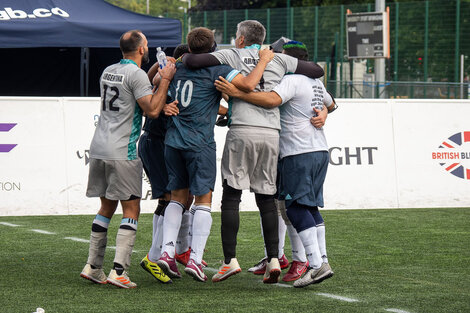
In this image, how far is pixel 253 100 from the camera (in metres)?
6.41

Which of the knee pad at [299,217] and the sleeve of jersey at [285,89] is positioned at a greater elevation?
the sleeve of jersey at [285,89]

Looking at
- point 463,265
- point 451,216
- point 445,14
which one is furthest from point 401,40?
point 463,265

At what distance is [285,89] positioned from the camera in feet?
21.3

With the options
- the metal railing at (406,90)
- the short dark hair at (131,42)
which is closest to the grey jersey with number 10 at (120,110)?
the short dark hair at (131,42)

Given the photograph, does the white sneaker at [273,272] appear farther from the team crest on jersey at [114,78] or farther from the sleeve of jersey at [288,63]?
the team crest on jersey at [114,78]

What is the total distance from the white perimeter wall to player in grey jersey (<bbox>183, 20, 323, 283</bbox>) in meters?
5.44

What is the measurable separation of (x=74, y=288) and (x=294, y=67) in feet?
7.61

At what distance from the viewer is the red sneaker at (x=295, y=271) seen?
677cm

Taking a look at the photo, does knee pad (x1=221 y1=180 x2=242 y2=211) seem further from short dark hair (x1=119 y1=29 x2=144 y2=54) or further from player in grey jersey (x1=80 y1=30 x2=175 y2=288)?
short dark hair (x1=119 y1=29 x2=144 y2=54)

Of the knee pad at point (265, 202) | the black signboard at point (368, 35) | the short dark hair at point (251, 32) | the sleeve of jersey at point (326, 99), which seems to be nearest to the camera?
the knee pad at point (265, 202)

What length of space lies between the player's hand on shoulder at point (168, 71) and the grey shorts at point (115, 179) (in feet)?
2.17

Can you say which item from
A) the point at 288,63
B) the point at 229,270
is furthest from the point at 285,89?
the point at 229,270

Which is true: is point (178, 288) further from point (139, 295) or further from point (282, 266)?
point (282, 266)

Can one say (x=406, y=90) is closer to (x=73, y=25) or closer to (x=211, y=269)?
(x=73, y=25)
